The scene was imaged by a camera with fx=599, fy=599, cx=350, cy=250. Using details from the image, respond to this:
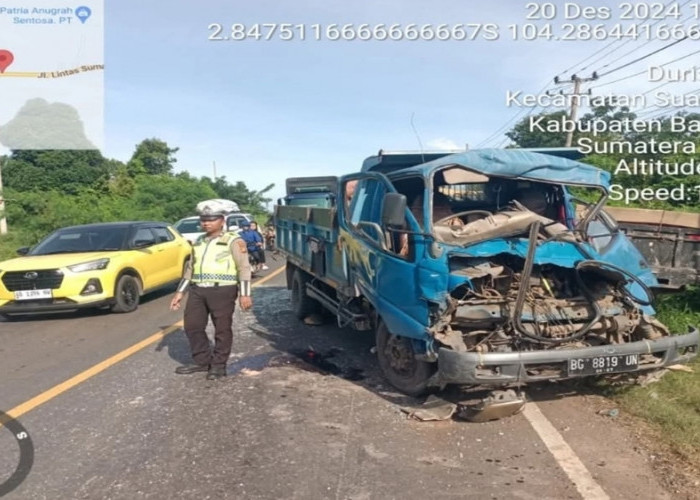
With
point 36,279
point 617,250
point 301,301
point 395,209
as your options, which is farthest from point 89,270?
point 617,250

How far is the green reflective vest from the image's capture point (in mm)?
5867

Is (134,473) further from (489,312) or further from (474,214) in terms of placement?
(474,214)

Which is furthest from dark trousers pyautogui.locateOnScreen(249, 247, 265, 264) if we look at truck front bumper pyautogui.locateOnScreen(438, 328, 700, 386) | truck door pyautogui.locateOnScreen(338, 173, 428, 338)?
truck front bumper pyautogui.locateOnScreen(438, 328, 700, 386)

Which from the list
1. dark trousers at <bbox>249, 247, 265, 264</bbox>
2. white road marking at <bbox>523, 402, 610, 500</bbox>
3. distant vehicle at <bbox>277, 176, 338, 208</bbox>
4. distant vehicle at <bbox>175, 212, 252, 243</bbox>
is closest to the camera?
white road marking at <bbox>523, 402, 610, 500</bbox>

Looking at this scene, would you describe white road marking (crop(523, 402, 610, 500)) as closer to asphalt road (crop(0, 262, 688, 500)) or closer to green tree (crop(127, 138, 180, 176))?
asphalt road (crop(0, 262, 688, 500))

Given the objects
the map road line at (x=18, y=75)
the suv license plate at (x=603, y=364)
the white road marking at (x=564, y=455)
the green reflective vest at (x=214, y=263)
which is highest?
the map road line at (x=18, y=75)

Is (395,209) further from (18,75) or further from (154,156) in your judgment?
(154,156)

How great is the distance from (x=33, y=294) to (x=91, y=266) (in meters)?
0.88

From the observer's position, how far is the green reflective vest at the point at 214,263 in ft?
19.2

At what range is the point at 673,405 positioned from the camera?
4.77m

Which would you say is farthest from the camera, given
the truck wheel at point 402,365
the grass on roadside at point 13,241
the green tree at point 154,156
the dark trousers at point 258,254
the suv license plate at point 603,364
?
the green tree at point 154,156

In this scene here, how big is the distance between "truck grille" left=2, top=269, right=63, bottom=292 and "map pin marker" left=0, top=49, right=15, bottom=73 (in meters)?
15.2

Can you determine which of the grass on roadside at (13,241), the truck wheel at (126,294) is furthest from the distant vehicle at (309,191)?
the grass on roadside at (13,241)

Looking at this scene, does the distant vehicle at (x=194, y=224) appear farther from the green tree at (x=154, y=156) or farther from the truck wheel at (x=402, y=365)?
the green tree at (x=154, y=156)
